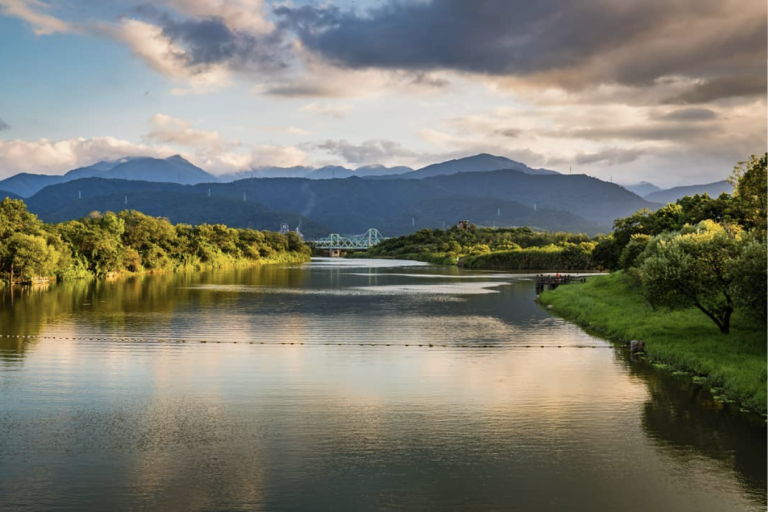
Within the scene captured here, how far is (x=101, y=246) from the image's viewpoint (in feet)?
315

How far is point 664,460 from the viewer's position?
18.7m

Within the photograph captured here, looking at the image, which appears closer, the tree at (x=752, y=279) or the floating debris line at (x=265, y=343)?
the tree at (x=752, y=279)

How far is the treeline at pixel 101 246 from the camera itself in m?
76.9

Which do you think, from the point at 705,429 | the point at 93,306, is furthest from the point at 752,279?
the point at 93,306

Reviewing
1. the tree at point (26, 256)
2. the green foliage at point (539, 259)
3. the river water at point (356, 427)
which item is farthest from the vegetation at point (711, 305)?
the green foliage at point (539, 259)

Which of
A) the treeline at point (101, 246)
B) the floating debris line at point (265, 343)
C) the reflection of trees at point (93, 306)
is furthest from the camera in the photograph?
the treeline at point (101, 246)

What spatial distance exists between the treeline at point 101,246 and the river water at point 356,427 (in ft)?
131

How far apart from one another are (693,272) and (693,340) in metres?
3.98

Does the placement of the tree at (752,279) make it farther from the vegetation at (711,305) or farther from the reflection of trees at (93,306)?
the reflection of trees at (93,306)

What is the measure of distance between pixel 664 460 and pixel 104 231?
95.0 m

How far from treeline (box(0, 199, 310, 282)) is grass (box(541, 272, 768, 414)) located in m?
62.9

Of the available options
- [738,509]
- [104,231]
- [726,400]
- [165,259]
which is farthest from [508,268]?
[738,509]

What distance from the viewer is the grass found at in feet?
84.8

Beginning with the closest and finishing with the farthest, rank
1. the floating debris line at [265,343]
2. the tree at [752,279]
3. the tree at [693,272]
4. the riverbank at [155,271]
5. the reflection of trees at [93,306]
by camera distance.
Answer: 1. the tree at [752,279]
2. the tree at [693,272]
3. the floating debris line at [265,343]
4. the reflection of trees at [93,306]
5. the riverbank at [155,271]
